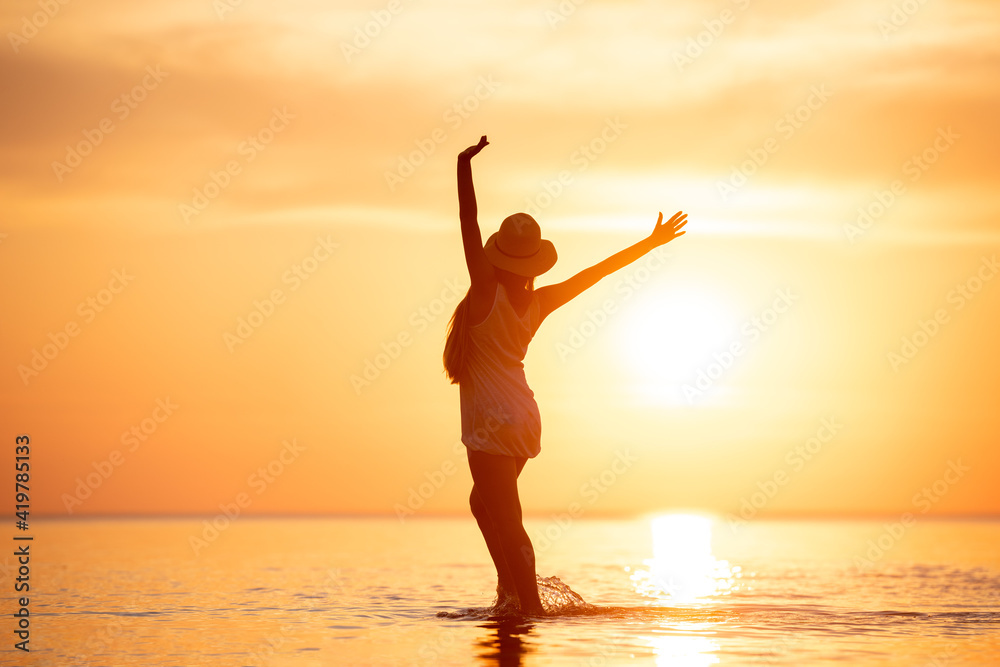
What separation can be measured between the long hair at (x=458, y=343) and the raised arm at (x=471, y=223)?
0.23 meters

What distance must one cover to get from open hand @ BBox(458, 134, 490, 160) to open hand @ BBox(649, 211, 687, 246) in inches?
70.0

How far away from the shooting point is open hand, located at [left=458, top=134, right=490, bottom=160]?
751 cm

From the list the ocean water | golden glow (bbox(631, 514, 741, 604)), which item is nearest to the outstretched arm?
the ocean water

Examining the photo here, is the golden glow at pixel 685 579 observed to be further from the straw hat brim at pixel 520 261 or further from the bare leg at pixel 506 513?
the straw hat brim at pixel 520 261

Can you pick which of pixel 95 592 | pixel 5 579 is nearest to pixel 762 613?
pixel 95 592

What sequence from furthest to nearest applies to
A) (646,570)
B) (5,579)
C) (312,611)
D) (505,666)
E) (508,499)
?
(646,570) < (5,579) < (312,611) < (508,499) < (505,666)

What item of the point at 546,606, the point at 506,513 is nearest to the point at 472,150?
the point at 506,513

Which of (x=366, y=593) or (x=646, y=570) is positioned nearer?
(x=366, y=593)

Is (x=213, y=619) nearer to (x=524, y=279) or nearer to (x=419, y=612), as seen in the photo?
(x=419, y=612)

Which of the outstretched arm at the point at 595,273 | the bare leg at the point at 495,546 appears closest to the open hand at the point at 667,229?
the outstretched arm at the point at 595,273

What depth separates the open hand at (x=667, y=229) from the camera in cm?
873

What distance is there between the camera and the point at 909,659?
21.6ft

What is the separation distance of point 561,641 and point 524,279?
2.71 meters

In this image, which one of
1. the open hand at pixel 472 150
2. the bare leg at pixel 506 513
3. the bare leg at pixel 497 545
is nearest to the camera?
the open hand at pixel 472 150
